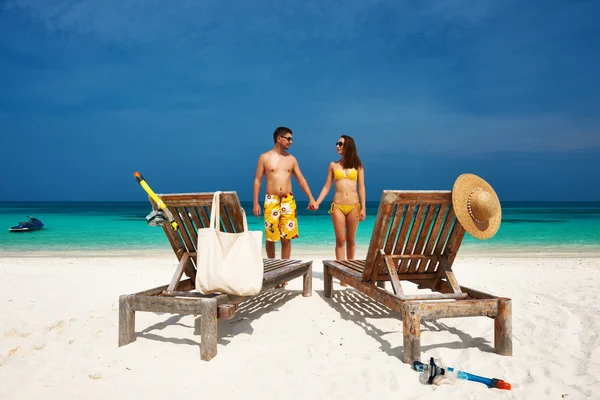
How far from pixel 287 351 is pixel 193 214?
61.5 inches

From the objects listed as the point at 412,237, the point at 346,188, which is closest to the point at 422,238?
the point at 412,237

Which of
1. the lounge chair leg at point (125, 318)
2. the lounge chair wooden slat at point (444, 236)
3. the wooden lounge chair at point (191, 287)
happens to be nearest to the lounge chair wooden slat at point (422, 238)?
the lounge chair wooden slat at point (444, 236)

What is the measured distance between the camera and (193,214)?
4.00 meters

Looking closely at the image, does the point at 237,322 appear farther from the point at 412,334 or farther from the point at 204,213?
the point at 412,334

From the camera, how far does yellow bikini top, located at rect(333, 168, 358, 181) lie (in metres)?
6.23

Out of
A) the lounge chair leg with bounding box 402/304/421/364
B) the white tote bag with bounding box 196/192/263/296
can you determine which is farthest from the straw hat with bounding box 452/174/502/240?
the white tote bag with bounding box 196/192/263/296

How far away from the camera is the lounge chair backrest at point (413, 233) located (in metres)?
3.57

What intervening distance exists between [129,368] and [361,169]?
434 cm

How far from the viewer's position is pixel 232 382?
2939mm

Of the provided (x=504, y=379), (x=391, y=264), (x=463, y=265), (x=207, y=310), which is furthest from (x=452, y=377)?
(x=463, y=265)

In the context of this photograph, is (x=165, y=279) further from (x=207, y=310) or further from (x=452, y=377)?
(x=452, y=377)

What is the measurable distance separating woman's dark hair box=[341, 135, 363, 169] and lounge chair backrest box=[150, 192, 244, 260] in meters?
2.60

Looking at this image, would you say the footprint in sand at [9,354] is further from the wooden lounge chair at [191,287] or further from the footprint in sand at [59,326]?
the wooden lounge chair at [191,287]

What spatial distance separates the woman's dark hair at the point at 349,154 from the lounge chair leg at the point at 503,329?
10.8 ft
